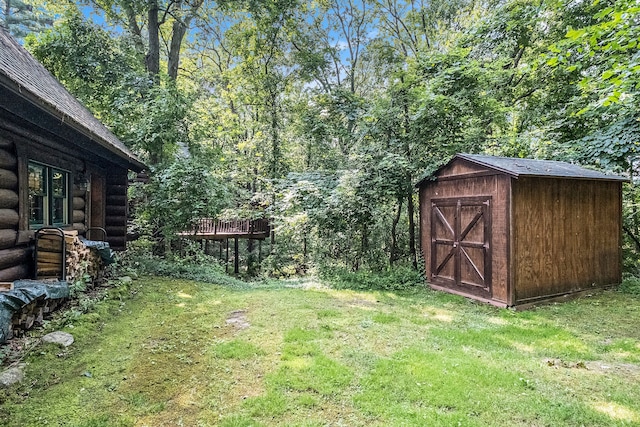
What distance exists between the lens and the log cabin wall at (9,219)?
13.8 feet

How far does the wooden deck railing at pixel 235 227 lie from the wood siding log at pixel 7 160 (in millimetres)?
9527

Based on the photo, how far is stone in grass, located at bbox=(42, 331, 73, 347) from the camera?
145 inches

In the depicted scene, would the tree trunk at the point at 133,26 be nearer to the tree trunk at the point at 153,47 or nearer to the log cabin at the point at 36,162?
the tree trunk at the point at 153,47

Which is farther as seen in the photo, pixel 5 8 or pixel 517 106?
pixel 5 8

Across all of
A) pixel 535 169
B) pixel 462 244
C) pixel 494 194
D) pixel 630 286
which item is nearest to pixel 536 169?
pixel 535 169

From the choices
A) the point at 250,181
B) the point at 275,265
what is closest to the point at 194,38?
the point at 250,181

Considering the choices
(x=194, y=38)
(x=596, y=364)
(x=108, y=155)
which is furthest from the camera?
(x=194, y=38)

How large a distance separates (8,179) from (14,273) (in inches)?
45.5

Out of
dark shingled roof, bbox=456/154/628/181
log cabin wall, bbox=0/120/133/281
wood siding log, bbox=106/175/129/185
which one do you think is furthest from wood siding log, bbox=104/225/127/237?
dark shingled roof, bbox=456/154/628/181

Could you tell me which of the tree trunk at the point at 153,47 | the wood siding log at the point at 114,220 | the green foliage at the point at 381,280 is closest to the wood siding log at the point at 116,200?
the wood siding log at the point at 114,220

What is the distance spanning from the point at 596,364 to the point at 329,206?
19.9 ft

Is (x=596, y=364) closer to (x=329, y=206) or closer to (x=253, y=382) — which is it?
(x=253, y=382)

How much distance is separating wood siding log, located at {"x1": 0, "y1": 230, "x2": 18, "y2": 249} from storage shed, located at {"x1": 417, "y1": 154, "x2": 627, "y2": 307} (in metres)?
7.07

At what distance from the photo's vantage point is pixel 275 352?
387 cm
